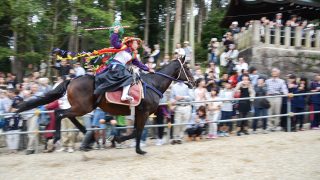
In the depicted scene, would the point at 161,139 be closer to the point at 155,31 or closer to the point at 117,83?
the point at 117,83

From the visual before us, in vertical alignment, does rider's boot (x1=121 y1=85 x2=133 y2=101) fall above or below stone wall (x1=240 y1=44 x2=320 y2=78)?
below

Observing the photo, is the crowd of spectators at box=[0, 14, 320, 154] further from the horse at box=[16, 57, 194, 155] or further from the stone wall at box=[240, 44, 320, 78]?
the stone wall at box=[240, 44, 320, 78]

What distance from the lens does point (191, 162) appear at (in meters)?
9.05

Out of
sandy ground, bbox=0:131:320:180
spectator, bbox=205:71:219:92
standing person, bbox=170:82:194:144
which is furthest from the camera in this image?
spectator, bbox=205:71:219:92

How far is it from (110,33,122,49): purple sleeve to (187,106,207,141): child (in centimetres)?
355

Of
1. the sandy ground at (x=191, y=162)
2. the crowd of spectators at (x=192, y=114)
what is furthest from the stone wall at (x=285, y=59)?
the sandy ground at (x=191, y=162)

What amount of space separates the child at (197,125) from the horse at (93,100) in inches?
72.6

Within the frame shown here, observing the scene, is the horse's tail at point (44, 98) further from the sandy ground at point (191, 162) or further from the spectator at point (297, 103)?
the spectator at point (297, 103)

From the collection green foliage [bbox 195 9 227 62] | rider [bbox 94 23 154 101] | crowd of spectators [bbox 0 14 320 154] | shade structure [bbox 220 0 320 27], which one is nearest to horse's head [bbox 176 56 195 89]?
crowd of spectators [bbox 0 14 320 154]

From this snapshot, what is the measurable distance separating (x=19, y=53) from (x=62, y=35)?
8.74 feet

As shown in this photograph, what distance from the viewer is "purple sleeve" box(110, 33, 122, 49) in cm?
932

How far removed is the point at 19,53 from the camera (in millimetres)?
21047

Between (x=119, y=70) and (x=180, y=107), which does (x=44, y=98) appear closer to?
(x=119, y=70)

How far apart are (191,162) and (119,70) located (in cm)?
266
